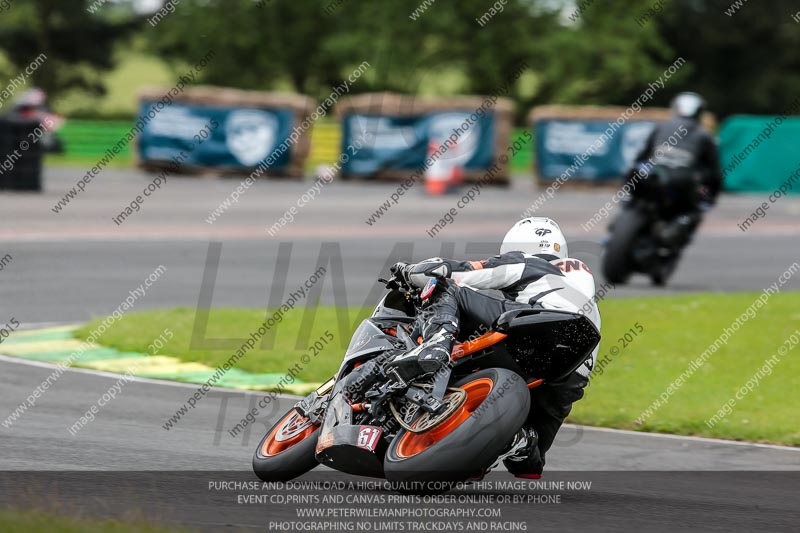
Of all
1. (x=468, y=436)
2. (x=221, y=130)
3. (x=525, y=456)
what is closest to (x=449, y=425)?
(x=468, y=436)

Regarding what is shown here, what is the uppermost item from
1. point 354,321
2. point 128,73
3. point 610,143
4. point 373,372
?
point 373,372

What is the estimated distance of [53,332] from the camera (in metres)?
11.7

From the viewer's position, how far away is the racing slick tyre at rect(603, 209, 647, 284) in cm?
1516

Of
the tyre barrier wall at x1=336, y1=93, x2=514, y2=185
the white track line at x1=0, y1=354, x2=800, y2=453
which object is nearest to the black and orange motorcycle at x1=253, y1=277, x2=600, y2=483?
the white track line at x1=0, y1=354, x2=800, y2=453

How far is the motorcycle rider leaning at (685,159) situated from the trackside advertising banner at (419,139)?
16739 millimetres

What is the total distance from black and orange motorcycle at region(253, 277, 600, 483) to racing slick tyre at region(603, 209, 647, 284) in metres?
8.79

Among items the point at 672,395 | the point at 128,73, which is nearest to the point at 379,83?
the point at 128,73

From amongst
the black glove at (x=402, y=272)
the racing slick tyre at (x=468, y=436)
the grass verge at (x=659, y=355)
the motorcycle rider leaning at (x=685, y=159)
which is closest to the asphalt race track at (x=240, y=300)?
the racing slick tyre at (x=468, y=436)

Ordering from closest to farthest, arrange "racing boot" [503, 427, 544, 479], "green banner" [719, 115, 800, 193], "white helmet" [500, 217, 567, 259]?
"racing boot" [503, 427, 544, 479] → "white helmet" [500, 217, 567, 259] → "green banner" [719, 115, 800, 193]

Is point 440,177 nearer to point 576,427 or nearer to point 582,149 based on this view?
point 582,149

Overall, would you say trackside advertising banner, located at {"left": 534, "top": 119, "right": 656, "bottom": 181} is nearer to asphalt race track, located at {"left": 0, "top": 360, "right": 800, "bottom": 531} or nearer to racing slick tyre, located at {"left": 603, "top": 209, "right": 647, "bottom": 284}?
racing slick tyre, located at {"left": 603, "top": 209, "right": 647, "bottom": 284}

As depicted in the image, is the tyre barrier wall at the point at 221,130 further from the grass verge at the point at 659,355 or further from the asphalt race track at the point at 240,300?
the grass verge at the point at 659,355

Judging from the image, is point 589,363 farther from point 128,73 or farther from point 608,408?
point 128,73

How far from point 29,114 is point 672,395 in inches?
1010
